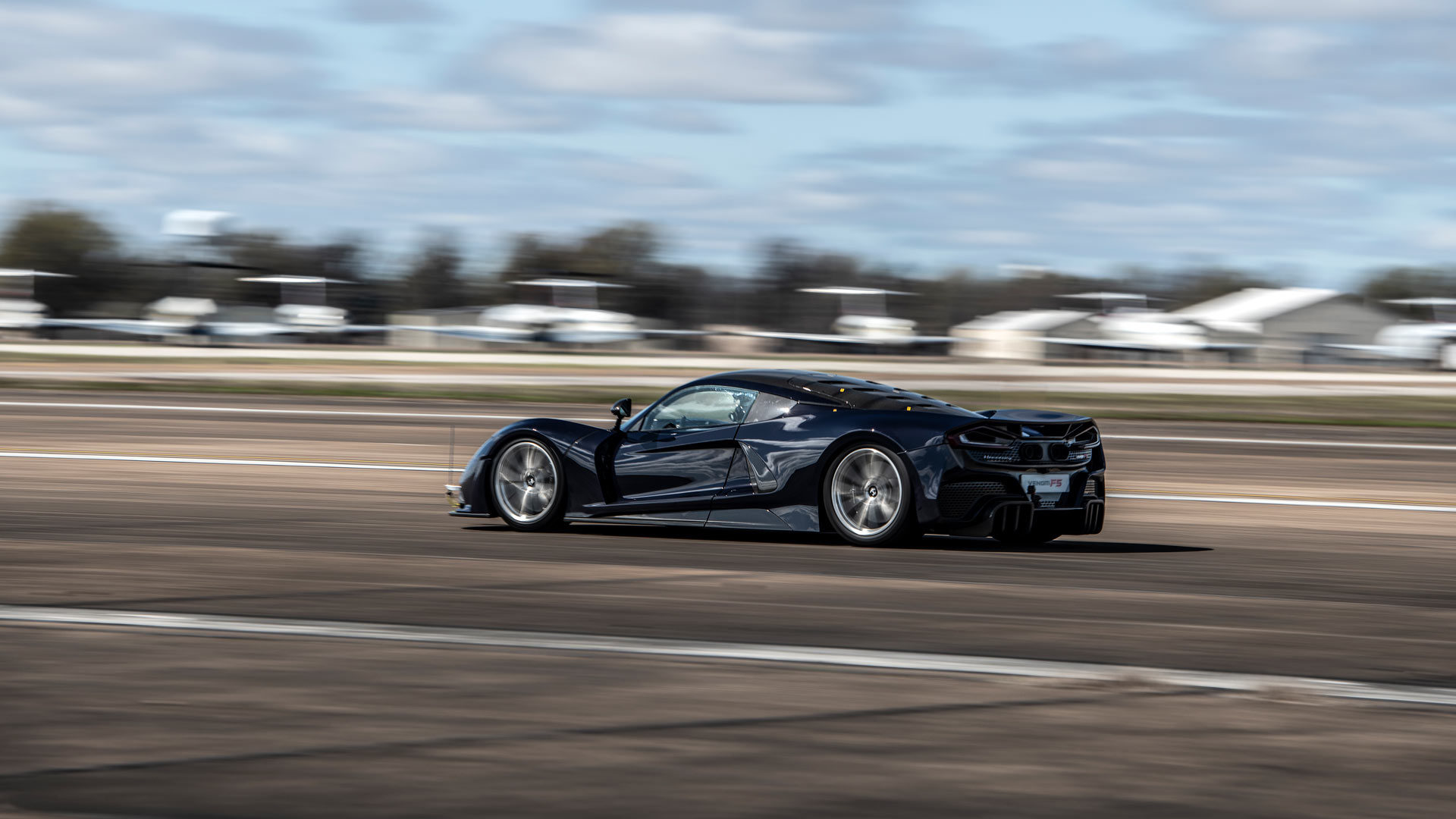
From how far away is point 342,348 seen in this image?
1996 inches

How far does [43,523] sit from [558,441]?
340cm

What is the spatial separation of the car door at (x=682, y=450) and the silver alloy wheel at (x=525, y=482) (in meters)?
0.52

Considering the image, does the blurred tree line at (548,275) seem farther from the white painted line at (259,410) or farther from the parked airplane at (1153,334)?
the white painted line at (259,410)

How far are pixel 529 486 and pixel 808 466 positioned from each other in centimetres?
199

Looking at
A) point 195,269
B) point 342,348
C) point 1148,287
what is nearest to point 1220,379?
point 342,348

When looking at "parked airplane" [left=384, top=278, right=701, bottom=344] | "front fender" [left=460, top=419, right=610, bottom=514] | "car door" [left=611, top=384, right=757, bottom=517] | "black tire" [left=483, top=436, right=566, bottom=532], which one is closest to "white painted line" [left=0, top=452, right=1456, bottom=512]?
"front fender" [left=460, top=419, right=610, bottom=514]

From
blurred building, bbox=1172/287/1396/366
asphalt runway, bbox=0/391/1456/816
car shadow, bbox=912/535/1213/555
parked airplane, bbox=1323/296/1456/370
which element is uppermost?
blurred building, bbox=1172/287/1396/366

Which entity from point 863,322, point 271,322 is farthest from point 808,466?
point 271,322

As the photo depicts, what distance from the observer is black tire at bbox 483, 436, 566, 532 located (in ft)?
33.2

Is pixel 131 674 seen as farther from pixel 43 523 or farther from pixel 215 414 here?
pixel 215 414

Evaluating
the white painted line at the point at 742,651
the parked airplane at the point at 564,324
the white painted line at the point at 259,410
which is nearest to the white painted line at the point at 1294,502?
the white painted line at the point at 742,651

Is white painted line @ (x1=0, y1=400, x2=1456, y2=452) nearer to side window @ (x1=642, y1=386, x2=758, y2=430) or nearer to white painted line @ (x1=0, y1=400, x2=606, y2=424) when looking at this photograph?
white painted line @ (x1=0, y1=400, x2=606, y2=424)

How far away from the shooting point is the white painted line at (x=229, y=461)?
15180mm

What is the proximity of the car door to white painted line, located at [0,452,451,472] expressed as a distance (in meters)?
5.43
